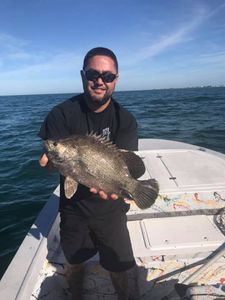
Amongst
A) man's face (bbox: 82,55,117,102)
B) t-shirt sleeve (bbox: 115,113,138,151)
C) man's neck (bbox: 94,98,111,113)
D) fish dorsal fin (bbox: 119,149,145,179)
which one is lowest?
fish dorsal fin (bbox: 119,149,145,179)

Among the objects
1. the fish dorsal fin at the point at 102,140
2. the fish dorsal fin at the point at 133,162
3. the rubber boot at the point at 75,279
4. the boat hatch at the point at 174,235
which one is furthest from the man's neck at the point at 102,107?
the boat hatch at the point at 174,235

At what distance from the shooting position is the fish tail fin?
3.02 metres

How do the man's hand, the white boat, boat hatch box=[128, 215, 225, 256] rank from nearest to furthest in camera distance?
1. the man's hand
2. the white boat
3. boat hatch box=[128, 215, 225, 256]

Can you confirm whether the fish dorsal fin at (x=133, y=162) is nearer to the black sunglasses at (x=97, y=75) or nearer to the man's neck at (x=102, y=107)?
A: the man's neck at (x=102, y=107)

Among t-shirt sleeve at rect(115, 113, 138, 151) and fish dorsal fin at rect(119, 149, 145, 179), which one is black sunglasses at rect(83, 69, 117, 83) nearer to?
t-shirt sleeve at rect(115, 113, 138, 151)

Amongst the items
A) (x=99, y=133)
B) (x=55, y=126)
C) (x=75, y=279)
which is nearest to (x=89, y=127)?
(x=99, y=133)

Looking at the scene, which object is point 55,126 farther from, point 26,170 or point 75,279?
point 26,170

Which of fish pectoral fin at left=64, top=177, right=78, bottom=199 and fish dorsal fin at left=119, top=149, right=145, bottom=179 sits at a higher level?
fish dorsal fin at left=119, top=149, right=145, bottom=179

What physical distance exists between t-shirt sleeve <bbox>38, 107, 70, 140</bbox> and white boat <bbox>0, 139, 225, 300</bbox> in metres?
1.47

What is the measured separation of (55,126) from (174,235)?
228 centimetres

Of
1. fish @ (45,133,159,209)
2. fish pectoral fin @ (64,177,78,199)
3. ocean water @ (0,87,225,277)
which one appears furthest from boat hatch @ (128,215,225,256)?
ocean water @ (0,87,225,277)

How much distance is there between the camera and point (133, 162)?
3.08m

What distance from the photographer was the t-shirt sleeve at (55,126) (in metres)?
3.04

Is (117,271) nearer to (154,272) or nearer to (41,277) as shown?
(154,272)
